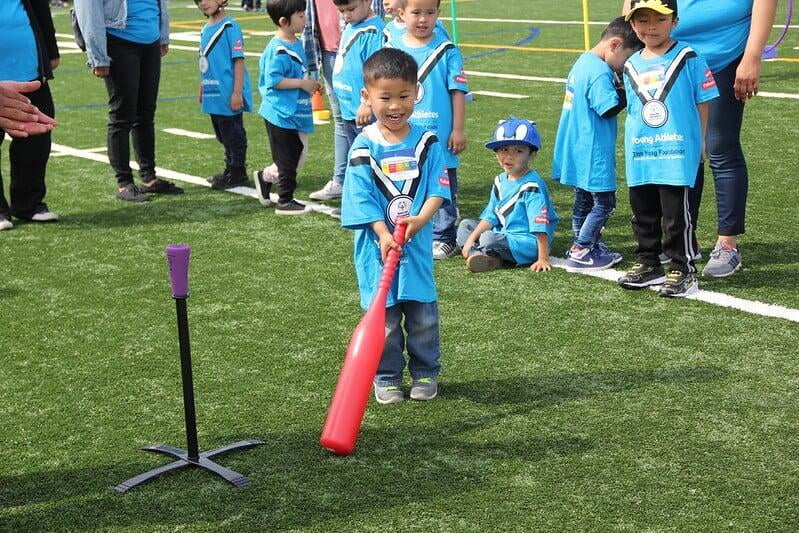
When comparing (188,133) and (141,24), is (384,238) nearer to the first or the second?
(141,24)

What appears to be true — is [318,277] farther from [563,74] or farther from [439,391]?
[563,74]

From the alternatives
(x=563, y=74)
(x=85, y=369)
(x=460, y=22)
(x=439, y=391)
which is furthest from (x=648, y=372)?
(x=460, y=22)

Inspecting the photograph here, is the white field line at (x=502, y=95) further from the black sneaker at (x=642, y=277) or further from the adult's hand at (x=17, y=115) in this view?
the adult's hand at (x=17, y=115)

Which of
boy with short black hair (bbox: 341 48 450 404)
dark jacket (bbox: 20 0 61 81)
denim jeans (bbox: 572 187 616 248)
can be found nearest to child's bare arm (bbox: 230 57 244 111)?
dark jacket (bbox: 20 0 61 81)

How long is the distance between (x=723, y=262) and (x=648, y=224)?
0.50m

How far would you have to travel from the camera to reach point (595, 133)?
6402 millimetres

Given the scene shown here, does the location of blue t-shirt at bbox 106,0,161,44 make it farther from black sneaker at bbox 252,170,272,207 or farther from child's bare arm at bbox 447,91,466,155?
child's bare arm at bbox 447,91,466,155

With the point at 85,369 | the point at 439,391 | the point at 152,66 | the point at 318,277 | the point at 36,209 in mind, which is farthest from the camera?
the point at 152,66

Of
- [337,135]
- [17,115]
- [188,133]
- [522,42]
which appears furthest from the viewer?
[522,42]

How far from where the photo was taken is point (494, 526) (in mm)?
3535

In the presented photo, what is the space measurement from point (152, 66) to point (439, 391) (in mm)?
4656

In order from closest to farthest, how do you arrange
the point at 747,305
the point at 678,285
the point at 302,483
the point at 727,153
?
the point at 302,483, the point at 747,305, the point at 678,285, the point at 727,153

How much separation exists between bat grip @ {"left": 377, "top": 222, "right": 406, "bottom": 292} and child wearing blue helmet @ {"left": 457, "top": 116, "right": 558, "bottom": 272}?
2.11 meters

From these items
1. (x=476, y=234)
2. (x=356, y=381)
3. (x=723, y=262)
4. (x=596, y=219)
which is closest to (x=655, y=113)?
(x=596, y=219)
